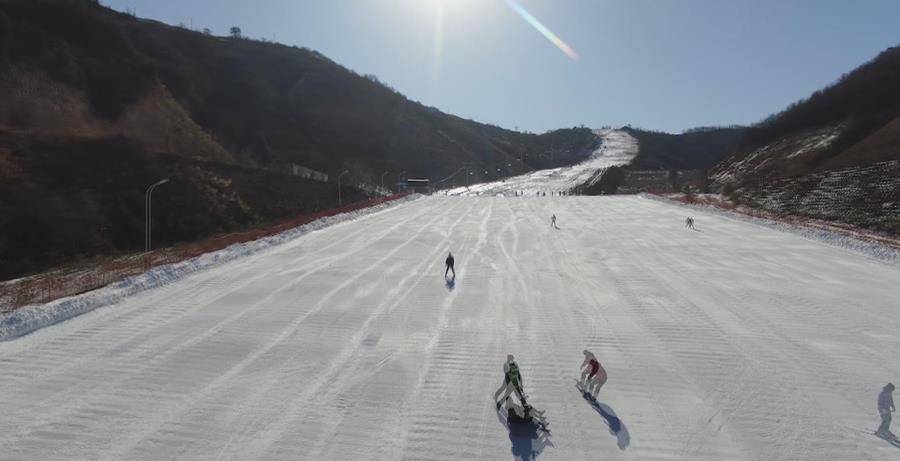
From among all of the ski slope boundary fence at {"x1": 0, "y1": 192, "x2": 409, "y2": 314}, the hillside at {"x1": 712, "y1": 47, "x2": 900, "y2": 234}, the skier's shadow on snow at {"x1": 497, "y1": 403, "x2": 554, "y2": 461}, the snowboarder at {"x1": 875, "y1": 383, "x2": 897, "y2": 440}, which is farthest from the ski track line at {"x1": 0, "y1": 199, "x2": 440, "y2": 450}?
the hillside at {"x1": 712, "y1": 47, "x2": 900, "y2": 234}

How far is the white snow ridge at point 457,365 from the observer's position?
9.00m

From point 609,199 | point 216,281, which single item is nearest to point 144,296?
point 216,281

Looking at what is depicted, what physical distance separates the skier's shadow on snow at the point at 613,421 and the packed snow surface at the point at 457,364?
6 centimetres

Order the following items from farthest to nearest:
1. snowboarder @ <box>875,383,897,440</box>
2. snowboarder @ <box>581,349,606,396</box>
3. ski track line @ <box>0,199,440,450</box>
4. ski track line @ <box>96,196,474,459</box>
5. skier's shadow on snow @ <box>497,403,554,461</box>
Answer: snowboarder @ <box>581,349,606,396</box>, ski track line @ <box>0,199,440,450</box>, ski track line @ <box>96,196,474,459</box>, snowboarder @ <box>875,383,897,440</box>, skier's shadow on snow @ <box>497,403,554,461</box>

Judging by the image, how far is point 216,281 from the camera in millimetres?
20375

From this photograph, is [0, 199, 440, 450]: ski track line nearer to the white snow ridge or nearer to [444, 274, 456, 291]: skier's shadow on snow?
the white snow ridge

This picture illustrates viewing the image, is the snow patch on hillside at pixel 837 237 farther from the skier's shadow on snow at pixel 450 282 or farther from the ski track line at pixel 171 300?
the ski track line at pixel 171 300

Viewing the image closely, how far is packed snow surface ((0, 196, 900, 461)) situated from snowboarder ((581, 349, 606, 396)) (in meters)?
0.32

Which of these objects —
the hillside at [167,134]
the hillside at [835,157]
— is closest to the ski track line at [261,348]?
the hillside at [167,134]

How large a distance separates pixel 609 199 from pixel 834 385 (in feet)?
181

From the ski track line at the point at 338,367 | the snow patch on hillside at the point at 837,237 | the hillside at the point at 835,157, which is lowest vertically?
the ski track line at the point at 338,367

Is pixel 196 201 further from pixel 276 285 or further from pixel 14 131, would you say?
pixel 276 285

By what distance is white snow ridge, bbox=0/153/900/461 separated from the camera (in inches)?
354

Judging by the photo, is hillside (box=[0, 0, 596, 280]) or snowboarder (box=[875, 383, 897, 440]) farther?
hillside (box=[0, 0, 596, 280])
